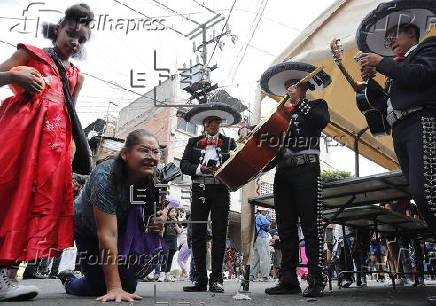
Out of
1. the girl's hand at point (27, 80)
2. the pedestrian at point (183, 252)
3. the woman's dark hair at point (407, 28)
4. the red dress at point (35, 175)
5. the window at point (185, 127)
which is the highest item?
the window at point (185, 127)

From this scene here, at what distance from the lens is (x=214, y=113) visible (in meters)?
4.50

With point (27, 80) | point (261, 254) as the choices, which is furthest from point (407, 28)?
point (261, 254)

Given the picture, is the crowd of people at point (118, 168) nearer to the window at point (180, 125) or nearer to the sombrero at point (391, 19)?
the sombrero at point (391, 19)

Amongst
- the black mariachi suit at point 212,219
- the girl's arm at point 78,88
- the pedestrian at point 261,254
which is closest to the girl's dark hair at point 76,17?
the girl's arm at point 78,88

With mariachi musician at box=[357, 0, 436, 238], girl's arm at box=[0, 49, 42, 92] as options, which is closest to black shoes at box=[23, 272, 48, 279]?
girl's arm at box=[0, 49, 42, 92]

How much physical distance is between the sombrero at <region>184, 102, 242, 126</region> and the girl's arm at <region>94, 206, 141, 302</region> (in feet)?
7.36

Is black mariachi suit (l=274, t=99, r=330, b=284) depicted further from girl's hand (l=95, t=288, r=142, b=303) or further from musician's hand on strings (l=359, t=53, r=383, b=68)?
girl's hand (l=95, t=288, r=142, b=303)

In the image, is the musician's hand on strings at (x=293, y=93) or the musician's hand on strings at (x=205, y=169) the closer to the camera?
the musician's hand on strings at (x=293, y=93)

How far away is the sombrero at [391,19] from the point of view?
2.62 meters

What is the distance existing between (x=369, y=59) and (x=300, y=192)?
4.46 ft

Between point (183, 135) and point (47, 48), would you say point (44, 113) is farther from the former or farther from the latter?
point (183, 135)

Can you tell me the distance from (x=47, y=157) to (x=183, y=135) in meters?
22.2

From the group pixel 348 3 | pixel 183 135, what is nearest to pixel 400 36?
pixel 348 3

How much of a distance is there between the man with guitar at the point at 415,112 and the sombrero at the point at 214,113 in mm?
1989
